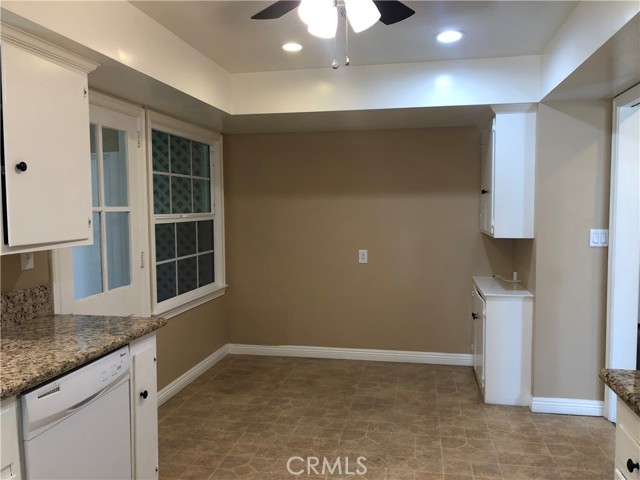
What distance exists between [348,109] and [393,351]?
2326 mm

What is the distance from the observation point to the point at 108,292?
3.10m

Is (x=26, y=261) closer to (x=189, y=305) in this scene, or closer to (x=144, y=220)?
(x=144, y=220)

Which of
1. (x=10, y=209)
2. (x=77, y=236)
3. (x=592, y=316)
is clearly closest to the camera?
(x=10, y=209)

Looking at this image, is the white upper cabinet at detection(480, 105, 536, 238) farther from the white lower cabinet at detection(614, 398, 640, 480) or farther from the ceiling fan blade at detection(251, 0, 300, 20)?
the white lower cabinet at detection(614, 398, 640, 480)

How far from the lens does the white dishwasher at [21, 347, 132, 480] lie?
1.64 meters

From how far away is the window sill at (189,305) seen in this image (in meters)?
3.71

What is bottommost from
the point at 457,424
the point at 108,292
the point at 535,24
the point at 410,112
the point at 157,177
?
the point at 457,424

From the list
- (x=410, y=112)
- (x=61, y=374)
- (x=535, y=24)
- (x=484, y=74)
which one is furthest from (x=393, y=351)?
(x=61, y=374)

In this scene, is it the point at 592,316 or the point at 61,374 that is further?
the point at 592,316

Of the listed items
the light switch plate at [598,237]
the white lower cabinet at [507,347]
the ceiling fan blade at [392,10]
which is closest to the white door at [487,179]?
the white lower cabinet at [507,347]

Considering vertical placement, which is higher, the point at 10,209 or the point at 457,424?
the point at 10,209

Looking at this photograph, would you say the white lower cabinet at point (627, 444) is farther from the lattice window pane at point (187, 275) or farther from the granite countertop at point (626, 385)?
the lattice window pane at point (187, 275)

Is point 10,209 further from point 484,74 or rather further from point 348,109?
point 484,74

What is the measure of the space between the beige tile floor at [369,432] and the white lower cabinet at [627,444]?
1.28 m
